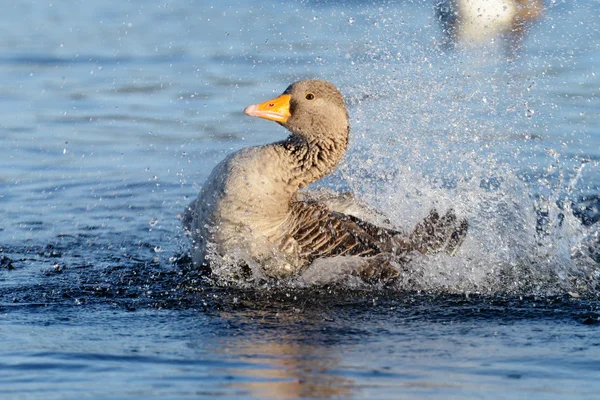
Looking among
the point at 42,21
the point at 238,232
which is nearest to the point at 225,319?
the point at 238,232

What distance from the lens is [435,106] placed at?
11.9 m

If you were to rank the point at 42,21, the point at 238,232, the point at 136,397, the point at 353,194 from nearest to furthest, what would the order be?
the point at 136,397, the point at 238,232, the point at 353,194, the point at 42,21

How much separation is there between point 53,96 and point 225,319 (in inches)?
328

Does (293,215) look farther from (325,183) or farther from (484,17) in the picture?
(484,17)

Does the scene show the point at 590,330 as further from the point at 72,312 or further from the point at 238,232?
the point at 72,312

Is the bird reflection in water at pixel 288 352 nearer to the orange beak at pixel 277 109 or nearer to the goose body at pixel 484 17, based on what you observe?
the orange beak at pixel 277 109

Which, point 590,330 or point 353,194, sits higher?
point 353,194

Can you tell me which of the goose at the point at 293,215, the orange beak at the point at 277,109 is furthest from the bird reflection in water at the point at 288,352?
the orange beak at the point at 277,109

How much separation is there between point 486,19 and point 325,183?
8.92 metres

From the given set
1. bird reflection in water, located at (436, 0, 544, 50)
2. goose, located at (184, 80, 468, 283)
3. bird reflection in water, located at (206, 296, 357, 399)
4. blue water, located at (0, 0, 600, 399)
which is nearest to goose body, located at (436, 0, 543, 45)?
bird reflection in water, located at (436, 0, 544, 50)

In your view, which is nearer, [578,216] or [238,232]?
[238,232]

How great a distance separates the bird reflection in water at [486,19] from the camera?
53.1ft

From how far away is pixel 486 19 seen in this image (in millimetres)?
18219

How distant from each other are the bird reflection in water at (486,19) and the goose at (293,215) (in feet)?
27.7
